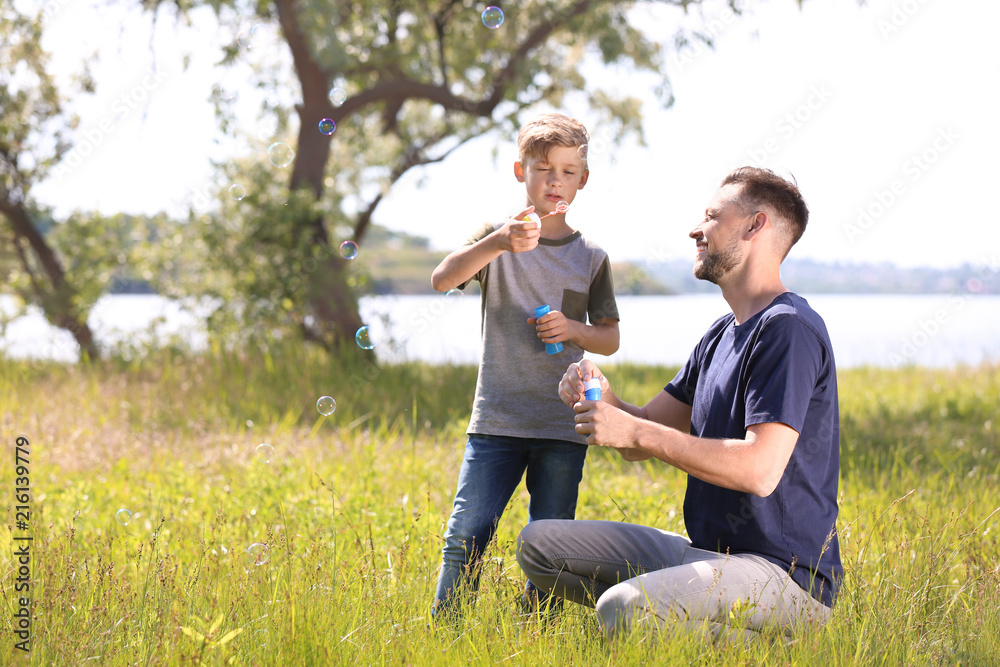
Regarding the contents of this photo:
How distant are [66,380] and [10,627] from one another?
6.58 meters

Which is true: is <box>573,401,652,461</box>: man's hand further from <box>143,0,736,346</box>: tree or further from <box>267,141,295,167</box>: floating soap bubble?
<box>143,0,736,346</box>: tree

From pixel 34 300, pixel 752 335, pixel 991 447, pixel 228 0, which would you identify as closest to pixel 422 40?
pixel 228 0

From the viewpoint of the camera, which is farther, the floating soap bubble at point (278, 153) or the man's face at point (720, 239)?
the floating soap bubble at point (278, 153)

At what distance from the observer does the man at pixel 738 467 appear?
217 cm

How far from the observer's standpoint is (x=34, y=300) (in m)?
10.4

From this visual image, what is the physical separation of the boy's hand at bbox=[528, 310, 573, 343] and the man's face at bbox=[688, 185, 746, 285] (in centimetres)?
49

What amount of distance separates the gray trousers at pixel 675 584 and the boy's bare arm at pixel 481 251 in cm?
89

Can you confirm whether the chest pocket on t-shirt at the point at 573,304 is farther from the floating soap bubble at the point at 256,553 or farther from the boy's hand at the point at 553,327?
the floating soap bubble at the point at 256,553

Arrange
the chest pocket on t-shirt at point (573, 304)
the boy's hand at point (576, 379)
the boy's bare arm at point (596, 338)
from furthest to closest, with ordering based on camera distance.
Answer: the chest pocket on t-shirt at point (573, 304) → the boy's bare arm at point (596, 338) → the boy's hand at point (576, 379)

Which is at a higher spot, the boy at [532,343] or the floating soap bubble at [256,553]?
the boy at [532,343]

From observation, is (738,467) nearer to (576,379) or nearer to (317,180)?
(576,379)

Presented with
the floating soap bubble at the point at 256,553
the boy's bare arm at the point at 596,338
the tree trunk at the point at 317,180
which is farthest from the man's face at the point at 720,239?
the tree trunk at the point at 317,180

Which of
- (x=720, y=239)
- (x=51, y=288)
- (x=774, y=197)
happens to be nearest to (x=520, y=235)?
(x=720, y=239)

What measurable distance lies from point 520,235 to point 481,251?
8.7 inches
